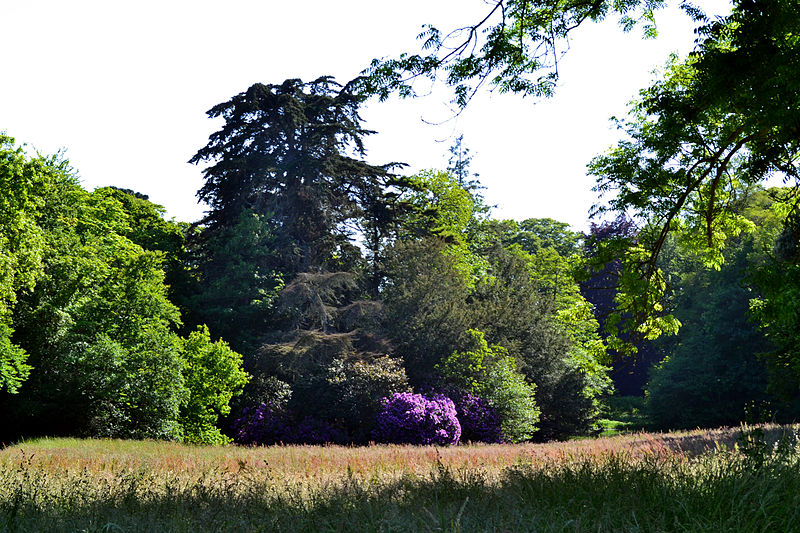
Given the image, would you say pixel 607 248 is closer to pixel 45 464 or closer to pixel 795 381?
pixel 45 464

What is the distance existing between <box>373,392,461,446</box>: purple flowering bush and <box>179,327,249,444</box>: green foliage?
17.8 ft

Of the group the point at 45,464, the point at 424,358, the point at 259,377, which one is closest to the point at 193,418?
the point at 259,377

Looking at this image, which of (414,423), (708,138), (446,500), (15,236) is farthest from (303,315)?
(446,500)

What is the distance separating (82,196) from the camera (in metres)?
23.2

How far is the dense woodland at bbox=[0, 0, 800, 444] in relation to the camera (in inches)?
372

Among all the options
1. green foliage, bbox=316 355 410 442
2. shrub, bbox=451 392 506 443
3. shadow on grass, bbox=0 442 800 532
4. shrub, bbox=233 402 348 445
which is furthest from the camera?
shrub, bbox=451 392 506 443

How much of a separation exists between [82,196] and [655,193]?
20754 millimetres

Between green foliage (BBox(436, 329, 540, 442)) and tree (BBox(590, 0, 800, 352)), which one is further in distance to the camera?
green foliage (BBox(436, 329, 540, 442))

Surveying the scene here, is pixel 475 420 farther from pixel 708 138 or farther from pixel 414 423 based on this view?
pixel 708 138

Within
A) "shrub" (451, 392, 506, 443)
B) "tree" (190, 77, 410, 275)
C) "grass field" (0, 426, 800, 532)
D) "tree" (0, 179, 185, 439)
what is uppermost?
"tree" (190, 77, 410, 275)

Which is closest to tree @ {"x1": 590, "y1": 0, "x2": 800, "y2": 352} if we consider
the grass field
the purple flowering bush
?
the grass field

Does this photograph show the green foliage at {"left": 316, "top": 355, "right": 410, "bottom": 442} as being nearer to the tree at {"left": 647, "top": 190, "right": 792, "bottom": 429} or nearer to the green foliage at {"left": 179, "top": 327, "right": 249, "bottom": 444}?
the green foliage at {"left": 179, "top": 327, "right": 249, "bottom": 444}

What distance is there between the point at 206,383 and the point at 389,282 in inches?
321

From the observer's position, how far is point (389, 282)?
25.5 metres
